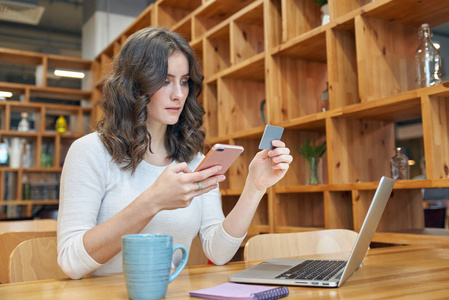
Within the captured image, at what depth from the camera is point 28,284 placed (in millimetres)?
949

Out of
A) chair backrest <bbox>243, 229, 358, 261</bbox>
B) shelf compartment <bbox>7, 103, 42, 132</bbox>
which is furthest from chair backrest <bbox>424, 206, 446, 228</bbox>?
shelf compartment <bbox>7, 103, 42, 132</bbox>

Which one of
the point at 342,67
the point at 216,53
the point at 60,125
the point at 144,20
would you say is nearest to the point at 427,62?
the point at 342,67

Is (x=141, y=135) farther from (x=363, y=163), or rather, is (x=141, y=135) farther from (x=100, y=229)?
(x=363, y=163)

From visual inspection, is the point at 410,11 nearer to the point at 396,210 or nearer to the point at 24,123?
the point at 396,210

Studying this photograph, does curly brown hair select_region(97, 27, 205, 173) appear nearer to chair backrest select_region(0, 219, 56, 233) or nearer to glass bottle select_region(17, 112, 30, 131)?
chair backrest select_region(0, 219, 56, 233)

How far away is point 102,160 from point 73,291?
20.7 inches

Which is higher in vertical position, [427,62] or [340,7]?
[340,7]

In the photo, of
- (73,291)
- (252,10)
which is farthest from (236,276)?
(252,10)

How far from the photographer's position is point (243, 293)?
772mm

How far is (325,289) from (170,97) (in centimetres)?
84

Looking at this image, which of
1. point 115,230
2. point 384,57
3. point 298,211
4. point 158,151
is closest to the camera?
point 115,230

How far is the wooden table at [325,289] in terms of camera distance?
81 cm

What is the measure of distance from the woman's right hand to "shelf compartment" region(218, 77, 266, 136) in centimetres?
202

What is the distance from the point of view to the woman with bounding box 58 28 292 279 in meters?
1.08
